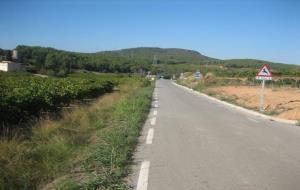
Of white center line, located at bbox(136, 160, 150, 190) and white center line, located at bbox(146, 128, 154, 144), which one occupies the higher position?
white center line, located at bbox(136, 160, 150, 190)

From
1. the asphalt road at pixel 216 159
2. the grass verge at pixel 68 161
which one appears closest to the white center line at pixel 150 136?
the asphalt road at pixel 216 159

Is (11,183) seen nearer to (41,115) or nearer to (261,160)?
(261,160)

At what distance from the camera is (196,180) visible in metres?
6.40

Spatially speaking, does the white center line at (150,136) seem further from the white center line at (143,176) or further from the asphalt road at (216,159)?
the white center line at (143,176)

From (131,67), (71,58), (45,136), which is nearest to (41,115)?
(45,136)

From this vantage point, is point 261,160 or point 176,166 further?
point 261,160

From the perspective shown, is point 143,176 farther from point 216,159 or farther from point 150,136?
point 150,136

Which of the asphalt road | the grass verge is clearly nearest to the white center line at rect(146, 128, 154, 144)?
the asphalt road

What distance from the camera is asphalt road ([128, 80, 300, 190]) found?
247 inches

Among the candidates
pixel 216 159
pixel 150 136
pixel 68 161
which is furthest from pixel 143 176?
pixel 150 136

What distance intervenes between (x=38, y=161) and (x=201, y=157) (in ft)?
10.7

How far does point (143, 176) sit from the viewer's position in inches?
258

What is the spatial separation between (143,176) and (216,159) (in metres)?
2.10

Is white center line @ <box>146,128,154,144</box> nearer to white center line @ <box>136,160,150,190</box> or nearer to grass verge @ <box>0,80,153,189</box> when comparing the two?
grass verge @ <box>0,80,153,189</box>
